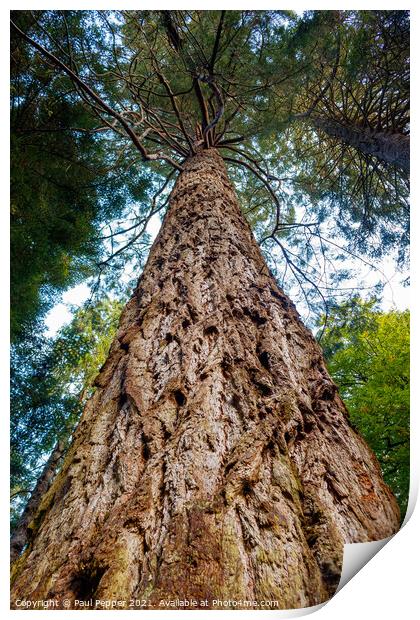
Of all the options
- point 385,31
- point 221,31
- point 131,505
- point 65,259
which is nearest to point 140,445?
point 131,505

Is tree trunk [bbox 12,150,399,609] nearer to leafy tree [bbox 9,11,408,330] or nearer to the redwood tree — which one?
the redwood tree

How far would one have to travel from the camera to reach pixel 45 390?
150 centimetres

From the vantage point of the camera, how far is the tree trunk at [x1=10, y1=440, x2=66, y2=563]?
3.78ft

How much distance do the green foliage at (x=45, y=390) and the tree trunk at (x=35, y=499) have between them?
3cm

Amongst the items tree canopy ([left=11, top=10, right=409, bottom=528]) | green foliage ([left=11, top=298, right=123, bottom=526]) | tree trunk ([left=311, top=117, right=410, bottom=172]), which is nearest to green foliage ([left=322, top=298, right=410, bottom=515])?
tree canopy ([left=11, top=10, right=409, bottom=528])

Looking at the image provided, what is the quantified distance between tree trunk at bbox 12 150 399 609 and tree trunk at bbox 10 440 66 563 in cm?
39

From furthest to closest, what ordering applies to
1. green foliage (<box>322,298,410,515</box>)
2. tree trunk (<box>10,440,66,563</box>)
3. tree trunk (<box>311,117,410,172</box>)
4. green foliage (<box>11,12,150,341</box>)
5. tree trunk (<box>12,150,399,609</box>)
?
tree trunk (<box>311,117,410,172</box>) → green foliage (<box>322,298,410,515</box>) → green foliage (<box>11,12,150,341</box>) → tree trunk (<box>10,440,66,563</box>) → tree trunk (<box>12,150,399,609</box>)

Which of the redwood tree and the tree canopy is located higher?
the tree canopy

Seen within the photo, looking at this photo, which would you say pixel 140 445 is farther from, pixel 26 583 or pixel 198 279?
pixel 198 279

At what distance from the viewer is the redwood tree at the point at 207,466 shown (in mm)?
681

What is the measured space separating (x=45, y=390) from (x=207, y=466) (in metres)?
0.95

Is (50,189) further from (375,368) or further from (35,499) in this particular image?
(375,368)

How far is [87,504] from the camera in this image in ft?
2.66

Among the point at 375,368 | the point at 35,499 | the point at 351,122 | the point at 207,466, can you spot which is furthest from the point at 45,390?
the point at 351,122
